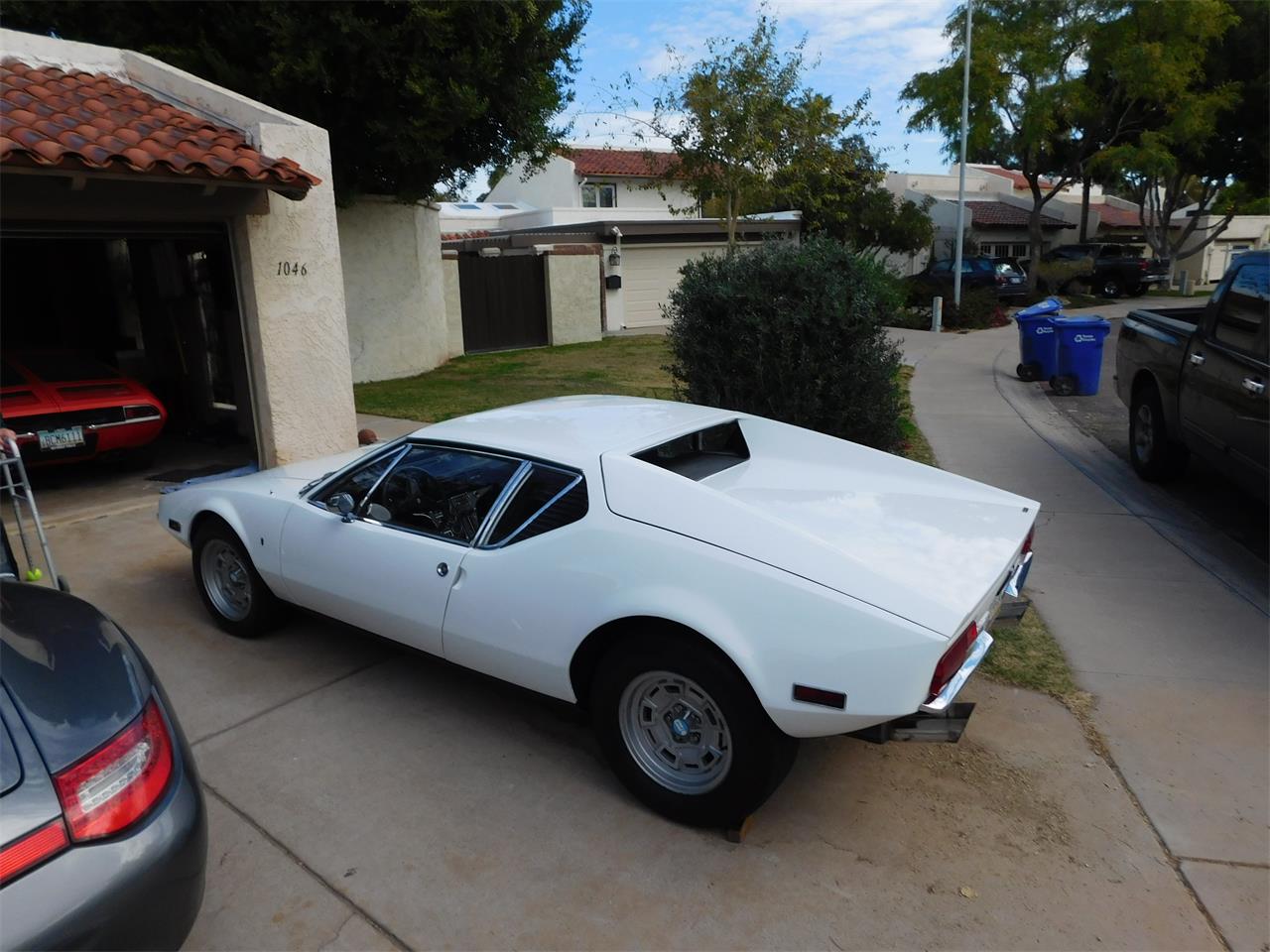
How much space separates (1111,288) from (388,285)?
83.4 ft

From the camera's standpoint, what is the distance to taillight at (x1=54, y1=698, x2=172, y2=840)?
2.03 meters

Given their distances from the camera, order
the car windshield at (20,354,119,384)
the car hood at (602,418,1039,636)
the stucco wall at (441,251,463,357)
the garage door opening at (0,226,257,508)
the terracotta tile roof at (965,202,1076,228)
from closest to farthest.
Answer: the car hood at (602,418,1039,636) < the garage door opening at (0,226,257,508) < the car windshield at (20,354,119,384) < the stucco wall at (441,251,463,357) < the terracotta tile roof at (965,202,1076,228)

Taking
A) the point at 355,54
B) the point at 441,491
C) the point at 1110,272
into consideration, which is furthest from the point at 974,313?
the point at 441,491

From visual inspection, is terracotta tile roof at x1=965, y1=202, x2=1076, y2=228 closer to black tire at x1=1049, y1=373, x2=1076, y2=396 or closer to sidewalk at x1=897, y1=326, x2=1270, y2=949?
black tire at x1=1049, y1=373, x2=1076, y2=396

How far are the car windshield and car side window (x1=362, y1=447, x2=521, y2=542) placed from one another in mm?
5832

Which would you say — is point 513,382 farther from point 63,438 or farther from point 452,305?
point 63,438

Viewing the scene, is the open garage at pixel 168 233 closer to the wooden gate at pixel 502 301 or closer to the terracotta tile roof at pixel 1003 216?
the wooden gate at pixel 502 301

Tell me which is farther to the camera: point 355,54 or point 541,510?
point 355,54

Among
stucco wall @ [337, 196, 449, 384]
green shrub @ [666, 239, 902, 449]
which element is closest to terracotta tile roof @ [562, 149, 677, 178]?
stucco wall @ [337, 196, 449, 384]

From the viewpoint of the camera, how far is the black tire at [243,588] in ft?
14.6

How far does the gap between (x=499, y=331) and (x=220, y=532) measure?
1439 centimetres

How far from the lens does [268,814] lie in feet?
10.6

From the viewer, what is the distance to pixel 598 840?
3102 mm

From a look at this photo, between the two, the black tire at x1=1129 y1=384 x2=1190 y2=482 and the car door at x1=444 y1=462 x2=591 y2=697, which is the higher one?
the car door at x1=444 y1=462 x2=591 y2=697
